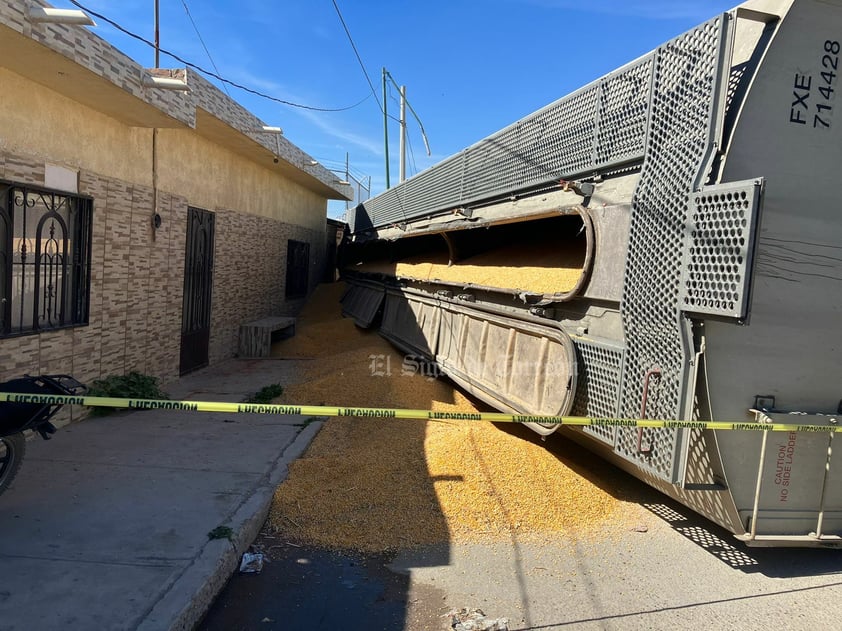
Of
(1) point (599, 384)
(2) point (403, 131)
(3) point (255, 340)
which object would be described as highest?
(2) point (403, 131)

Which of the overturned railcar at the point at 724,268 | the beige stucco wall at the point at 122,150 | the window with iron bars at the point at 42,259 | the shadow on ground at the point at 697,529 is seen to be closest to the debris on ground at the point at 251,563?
the overturned railcar at the point at 724,268

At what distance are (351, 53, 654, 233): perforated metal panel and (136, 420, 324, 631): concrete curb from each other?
147 inches

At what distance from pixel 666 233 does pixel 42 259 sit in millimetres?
5957

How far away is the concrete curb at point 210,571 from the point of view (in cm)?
295

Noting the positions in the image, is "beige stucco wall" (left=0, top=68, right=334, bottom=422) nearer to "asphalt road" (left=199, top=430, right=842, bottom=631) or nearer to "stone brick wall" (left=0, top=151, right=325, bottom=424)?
"stone brick wall" (left=0, top=151, right=325, bottom=424)

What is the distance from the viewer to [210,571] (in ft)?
11.1

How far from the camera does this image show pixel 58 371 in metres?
6.31

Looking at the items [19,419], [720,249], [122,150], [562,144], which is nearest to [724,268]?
[720,249]

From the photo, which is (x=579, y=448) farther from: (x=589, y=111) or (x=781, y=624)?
(x=589, y=111)

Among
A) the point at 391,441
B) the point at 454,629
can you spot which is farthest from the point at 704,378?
the point at 391,441

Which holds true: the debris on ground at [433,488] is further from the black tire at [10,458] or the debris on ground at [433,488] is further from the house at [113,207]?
the house at [113,207]

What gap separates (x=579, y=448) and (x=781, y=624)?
260 cm

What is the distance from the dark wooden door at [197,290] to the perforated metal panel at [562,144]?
409 cm

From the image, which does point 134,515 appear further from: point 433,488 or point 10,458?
point 433,488
